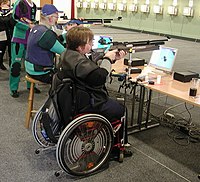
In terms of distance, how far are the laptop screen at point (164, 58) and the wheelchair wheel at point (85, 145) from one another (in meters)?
1.10

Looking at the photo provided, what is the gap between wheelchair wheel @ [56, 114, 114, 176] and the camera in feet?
6.53

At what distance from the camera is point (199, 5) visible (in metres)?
8.40

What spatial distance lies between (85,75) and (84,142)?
491mm

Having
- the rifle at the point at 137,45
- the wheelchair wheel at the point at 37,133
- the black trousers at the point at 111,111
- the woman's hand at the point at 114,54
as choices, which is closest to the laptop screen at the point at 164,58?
the rifle at the point at 137,45

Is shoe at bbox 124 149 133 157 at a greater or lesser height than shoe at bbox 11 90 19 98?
lesser

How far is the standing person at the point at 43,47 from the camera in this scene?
9.49 feet

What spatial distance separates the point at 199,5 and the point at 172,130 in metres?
6.39

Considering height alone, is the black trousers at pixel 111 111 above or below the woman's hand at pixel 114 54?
below

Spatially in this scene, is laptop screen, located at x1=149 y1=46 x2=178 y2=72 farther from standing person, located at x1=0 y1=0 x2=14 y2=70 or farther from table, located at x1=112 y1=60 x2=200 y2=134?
standing person, located at x1=0 y1=0 x2=14 y2=70

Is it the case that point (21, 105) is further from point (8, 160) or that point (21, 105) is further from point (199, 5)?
point (199, 5)

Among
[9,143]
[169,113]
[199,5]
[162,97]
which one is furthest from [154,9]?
[9,143]

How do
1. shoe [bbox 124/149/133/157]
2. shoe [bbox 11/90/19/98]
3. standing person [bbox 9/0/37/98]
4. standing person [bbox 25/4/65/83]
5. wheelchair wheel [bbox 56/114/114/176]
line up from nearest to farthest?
wheelchair wheel [bbox 56/114/114/176]
shoe [bbox 124/149/133/157]
standing person [bbox 25/4/65/83]
standing person [bbox 9/0/37/98]
shoe [bbox 11/90/19/98]

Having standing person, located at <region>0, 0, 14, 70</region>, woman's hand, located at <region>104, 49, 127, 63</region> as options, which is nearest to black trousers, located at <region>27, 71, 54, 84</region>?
woman's hand, located at <region>104, 49, 127, 63</region>

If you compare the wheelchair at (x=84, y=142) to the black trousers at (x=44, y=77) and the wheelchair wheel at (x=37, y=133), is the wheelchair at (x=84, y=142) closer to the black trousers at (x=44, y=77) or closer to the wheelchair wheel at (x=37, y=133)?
the wheelchair wheel at (x=37, y=133)
